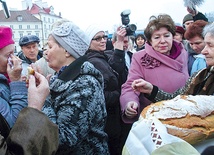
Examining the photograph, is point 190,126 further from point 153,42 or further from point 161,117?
point 153,42

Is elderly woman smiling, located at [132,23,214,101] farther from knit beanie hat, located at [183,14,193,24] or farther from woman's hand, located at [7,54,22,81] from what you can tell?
knit beanie hat, located at [183,14,193,24]

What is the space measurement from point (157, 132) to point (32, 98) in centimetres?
88

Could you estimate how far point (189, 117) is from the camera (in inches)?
43.0

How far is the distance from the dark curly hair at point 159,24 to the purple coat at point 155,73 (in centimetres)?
17

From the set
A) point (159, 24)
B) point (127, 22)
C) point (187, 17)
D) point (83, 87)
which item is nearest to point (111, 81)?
point (159, 24)

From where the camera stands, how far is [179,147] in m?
0.96

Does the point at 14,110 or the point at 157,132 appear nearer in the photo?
the point at 157,132

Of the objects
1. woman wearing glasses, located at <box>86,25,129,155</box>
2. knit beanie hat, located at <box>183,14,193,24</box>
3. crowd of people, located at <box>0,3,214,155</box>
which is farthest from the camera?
knit beanie hat, located at <box>183,14,193,24</box>

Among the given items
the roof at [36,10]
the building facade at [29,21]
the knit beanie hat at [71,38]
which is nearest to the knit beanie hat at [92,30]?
the knit beanie hat at [71,38]

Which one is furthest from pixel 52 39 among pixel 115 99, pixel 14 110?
pixel 115 99

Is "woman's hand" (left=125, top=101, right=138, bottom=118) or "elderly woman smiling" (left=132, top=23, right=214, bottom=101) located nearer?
"elderly woman smiling" (left=132, top=23, right=214, bottom=101)

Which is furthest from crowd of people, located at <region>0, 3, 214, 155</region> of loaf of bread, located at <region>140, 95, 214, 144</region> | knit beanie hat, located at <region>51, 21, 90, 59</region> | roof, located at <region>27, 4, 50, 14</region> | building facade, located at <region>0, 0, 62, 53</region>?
roof, located at <region>27, 4, 50, 14</region>

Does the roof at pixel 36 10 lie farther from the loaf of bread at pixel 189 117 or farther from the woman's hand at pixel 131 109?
the loaf of bread at pixel 189 117

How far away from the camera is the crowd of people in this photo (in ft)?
4.50
